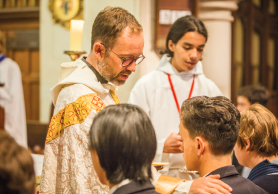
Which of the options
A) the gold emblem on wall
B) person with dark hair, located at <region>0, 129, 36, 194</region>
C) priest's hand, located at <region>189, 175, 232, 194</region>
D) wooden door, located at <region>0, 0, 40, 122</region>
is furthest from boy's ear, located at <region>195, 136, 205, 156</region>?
wooden door, located at <region>0, 0, 40, 122</region>

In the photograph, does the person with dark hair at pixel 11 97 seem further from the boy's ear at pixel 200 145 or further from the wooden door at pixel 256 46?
the wooden door at pixel 256 46

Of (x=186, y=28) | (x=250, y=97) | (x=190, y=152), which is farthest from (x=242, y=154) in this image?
(x=250, y=97)

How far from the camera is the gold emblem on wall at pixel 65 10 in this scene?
17.0 feet

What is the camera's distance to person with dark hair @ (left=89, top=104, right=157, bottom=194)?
52.1 inches

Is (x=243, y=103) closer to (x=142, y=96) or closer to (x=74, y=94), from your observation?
(x=142, y=96)

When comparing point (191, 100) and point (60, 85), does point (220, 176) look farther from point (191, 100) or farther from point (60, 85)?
point (60, 85)

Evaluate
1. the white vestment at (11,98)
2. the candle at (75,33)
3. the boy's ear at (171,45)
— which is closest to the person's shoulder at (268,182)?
the candle at (75,33)

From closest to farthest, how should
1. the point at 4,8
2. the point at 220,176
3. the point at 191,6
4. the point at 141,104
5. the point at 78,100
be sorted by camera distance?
the point at 220,176
the point at 78,100
the point at 141,104
the point at 191,6
the point at 4,8

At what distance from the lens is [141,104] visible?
312 centimetres

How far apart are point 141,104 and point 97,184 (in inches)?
57.5

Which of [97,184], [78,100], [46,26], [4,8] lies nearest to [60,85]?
[78,100]

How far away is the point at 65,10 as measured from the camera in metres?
5.37

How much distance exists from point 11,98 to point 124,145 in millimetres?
3915

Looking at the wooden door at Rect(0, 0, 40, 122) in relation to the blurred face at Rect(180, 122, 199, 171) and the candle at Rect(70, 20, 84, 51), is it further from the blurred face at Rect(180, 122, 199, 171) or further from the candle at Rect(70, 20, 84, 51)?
the blurred face at Rect(180, 122, 199, 171)
